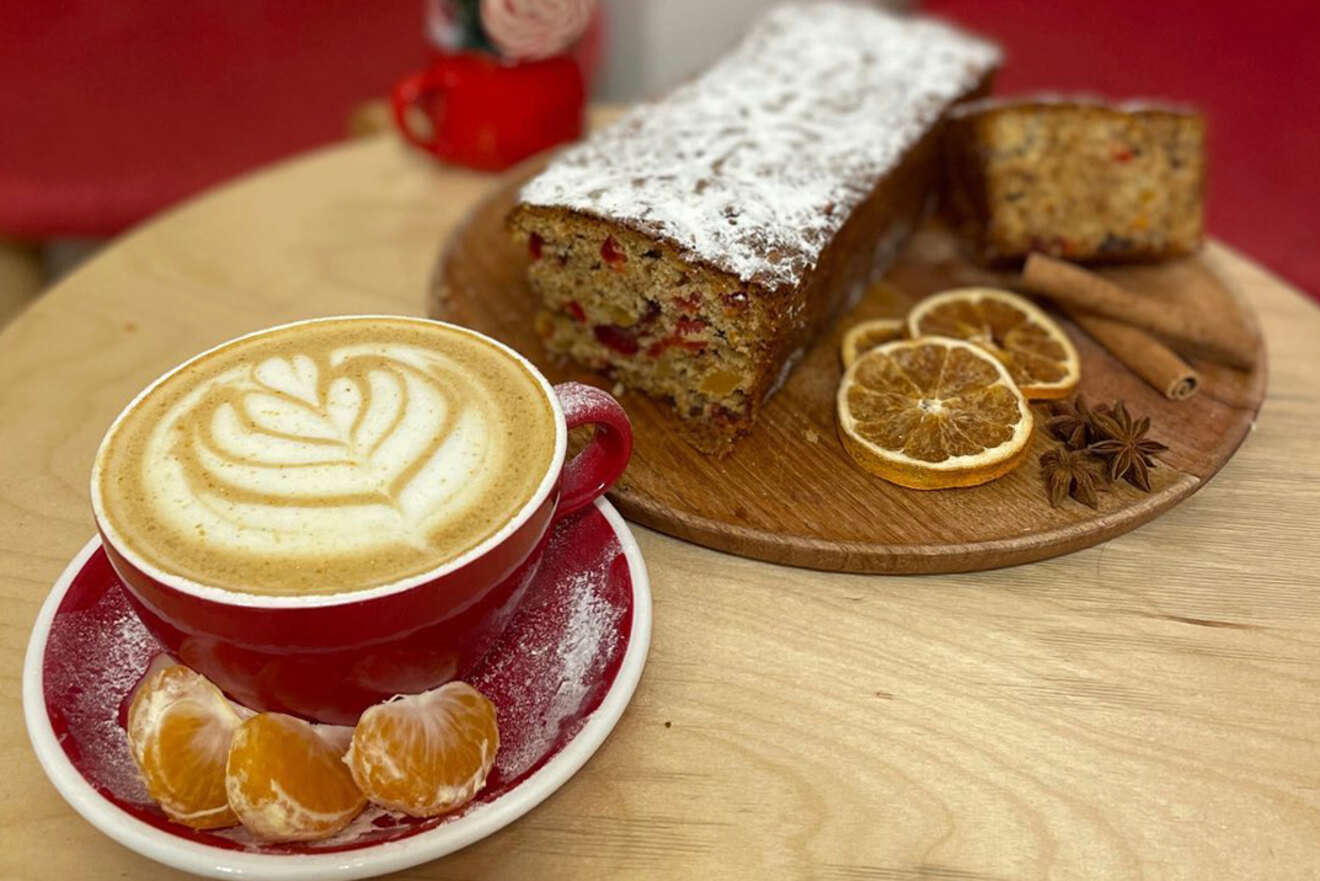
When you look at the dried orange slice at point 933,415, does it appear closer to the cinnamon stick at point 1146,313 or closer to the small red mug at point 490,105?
the cinnamon stick at point 1146,313

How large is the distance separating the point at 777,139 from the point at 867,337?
0.33 m

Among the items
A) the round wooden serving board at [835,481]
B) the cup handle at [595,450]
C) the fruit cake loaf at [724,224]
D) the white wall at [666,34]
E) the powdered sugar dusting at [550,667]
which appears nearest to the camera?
the powdered sugar dusting at [550,667]

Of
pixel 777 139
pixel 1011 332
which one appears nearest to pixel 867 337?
pixel 1011 332

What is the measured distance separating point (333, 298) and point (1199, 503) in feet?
4.37

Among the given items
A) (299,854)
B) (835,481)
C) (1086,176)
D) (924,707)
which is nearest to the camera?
(299,854)

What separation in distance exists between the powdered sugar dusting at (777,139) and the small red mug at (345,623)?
485mm

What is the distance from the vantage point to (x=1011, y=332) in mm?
1678

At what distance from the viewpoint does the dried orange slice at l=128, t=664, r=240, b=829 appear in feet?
2.91

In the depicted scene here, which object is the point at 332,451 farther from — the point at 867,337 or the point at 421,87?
the point at 421,87

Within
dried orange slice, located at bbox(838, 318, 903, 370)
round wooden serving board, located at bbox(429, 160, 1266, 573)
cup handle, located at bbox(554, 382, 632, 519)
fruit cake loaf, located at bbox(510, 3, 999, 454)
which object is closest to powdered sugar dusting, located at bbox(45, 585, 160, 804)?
cup handle, located at bbox(554, 382, 632, 519)

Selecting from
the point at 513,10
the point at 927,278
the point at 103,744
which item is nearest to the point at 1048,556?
the point at 927,278

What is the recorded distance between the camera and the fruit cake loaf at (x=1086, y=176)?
1856 millimetres

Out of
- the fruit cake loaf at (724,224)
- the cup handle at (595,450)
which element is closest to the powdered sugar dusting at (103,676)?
the cup handle at (595,450)

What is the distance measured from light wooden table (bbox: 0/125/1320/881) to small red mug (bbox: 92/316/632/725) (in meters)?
0.17
